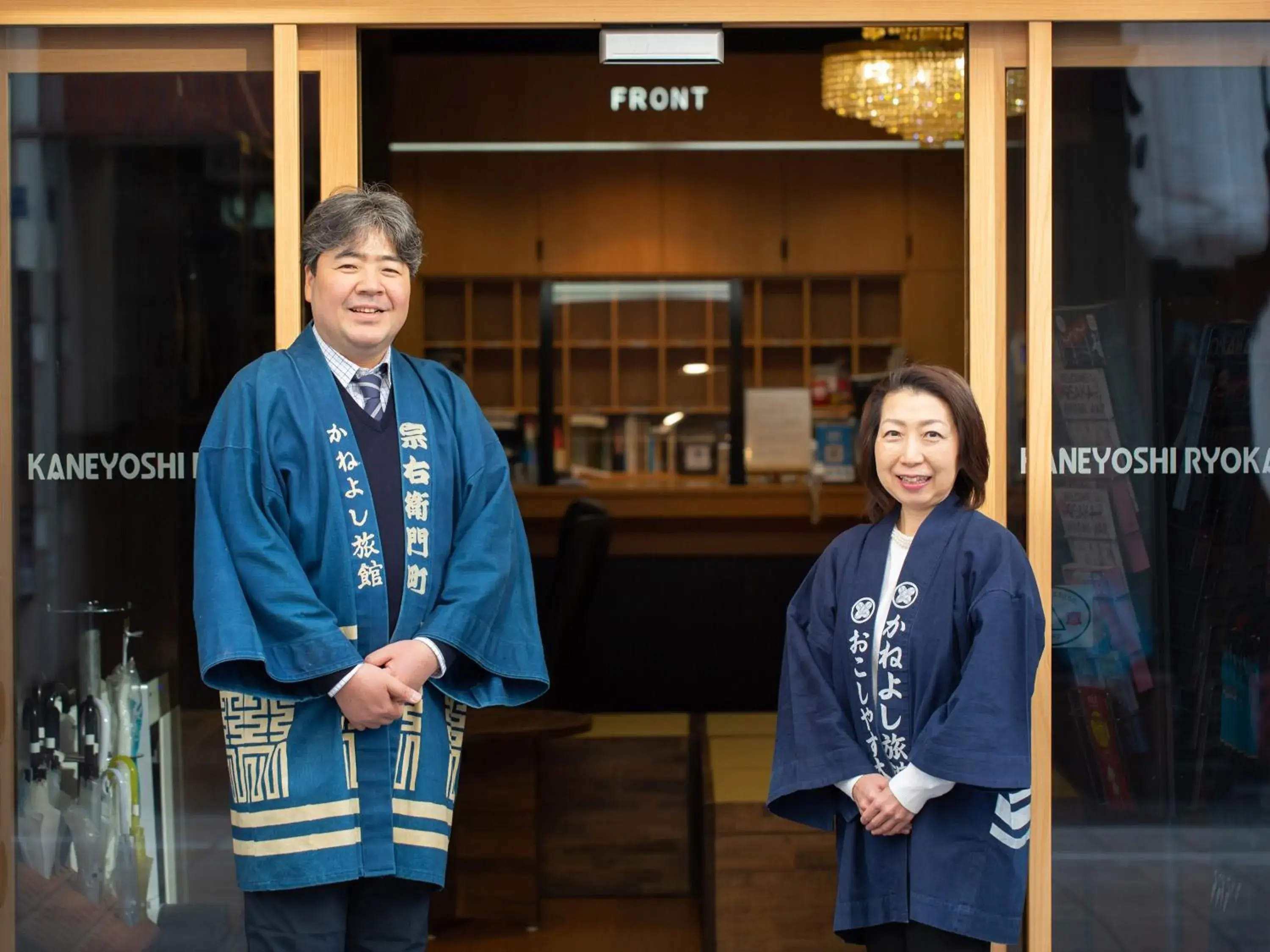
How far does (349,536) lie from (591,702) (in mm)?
4322

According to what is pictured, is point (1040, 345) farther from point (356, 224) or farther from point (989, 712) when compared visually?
point (356, 224)

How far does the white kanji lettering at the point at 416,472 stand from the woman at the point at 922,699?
1.92 feet

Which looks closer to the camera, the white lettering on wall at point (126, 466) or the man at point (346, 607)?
the man at point (346, 607)

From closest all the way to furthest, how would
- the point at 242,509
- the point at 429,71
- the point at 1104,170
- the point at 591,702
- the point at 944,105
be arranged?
the point at 242,509 < the point at 1104,170 < the point at 944,105 < the point at 591,702 < the point at 429,71

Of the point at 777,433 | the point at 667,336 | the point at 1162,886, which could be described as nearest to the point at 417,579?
the point at 1162,886

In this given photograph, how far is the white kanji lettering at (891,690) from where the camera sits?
79.0 inches

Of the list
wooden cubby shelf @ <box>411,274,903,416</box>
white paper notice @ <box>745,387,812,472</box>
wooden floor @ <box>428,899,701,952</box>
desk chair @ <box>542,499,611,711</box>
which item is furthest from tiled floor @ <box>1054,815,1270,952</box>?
wooden cubby shelf @ <box>411,274,903,416</box>

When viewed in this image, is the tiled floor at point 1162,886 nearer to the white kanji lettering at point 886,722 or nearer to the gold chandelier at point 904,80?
the white kanji lettering at point 886,722

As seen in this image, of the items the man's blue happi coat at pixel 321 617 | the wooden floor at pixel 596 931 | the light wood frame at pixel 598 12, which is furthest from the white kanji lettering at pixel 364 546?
the wooden floor at pixel 596 931

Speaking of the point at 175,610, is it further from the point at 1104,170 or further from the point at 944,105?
the point at 944,105

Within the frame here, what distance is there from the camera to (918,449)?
6.68 ft

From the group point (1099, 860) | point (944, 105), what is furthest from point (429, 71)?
point (1099, 860)

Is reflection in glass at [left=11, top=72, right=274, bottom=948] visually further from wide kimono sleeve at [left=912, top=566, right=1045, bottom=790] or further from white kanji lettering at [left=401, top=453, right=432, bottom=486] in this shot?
wide kimono sleeve at [left=912, top=566, right=1045, bottom=790]

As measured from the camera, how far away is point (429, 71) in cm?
793
